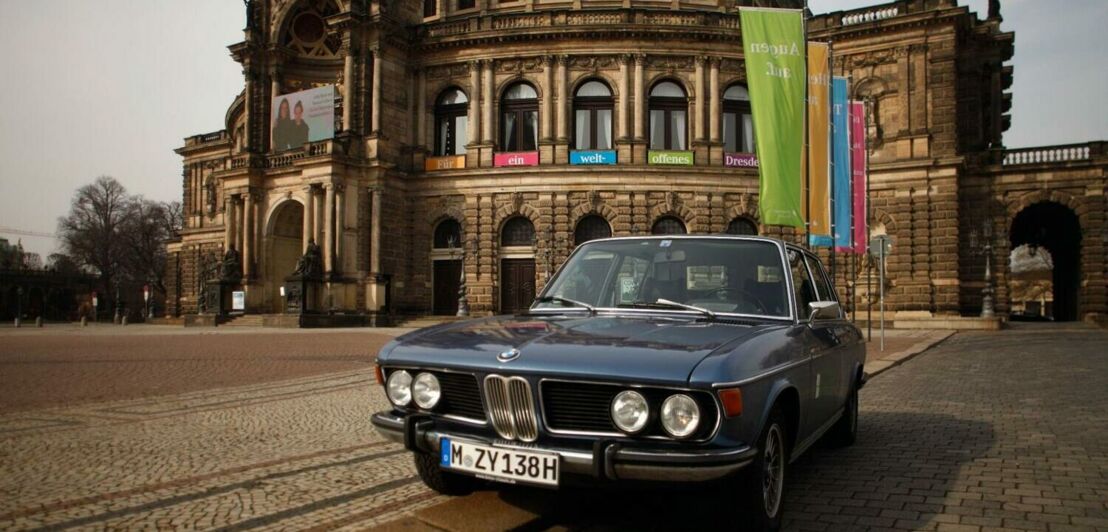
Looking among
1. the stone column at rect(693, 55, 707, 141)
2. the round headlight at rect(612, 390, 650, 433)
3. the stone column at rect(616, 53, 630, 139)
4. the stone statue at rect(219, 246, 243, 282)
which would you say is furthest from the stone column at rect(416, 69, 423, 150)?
the round headlight at rect(612, 390, 650, 433)

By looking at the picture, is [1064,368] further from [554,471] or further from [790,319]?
[554,471]

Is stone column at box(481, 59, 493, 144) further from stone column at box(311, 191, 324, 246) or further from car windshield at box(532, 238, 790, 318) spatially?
car windshield at box(532, 238, 790, 318)

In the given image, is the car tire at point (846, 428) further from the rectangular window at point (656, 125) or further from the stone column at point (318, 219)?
the stone column at point (318, 219)

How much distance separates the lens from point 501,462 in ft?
11.5

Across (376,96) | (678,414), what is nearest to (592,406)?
(678,414)

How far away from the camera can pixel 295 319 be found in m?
31.9

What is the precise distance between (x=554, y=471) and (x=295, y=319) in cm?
3059

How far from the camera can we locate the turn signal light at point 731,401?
3.28 meters

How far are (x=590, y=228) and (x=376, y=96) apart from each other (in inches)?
461

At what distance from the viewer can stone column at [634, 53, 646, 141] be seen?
3456cm

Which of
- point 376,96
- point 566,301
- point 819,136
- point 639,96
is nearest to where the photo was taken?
point 566,301

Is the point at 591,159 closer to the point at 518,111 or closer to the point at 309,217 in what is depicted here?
the point at 518,111

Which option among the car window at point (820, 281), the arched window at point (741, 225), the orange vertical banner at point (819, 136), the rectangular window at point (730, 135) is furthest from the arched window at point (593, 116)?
the car window at point (820, 281)

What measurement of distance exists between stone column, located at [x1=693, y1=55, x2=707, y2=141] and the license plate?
32385mm
